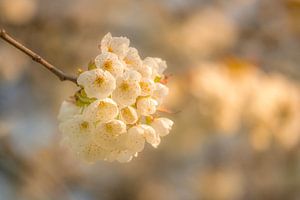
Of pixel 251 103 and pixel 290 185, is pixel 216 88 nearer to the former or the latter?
pixel 251 103

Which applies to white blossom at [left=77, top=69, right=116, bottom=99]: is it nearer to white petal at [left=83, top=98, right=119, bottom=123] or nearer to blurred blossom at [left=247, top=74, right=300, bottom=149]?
white petal at [left=83, top=98, right=119, bottom=123]

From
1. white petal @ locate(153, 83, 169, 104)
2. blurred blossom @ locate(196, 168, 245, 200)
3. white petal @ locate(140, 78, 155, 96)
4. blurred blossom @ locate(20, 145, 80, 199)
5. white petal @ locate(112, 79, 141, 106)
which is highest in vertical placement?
blurred blossom @ locate(196, 168, 245, 200)

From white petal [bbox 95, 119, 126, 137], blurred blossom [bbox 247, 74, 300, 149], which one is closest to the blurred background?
blurred blossom [bbox 247, 74, 300, 149]

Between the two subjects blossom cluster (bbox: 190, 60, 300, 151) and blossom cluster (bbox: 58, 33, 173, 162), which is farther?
blossom cluster (bbox: 190, 60, 300, 151)

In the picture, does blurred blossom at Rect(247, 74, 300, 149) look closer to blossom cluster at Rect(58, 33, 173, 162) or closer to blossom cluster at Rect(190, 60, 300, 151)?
blossom cluster at Rect(190, 60, 300, 151)

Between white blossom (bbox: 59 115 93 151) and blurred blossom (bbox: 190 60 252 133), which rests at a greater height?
blurred blossom (bbox: 190 60 252 133)

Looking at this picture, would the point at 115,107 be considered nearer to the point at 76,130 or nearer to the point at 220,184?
the point at 76,130

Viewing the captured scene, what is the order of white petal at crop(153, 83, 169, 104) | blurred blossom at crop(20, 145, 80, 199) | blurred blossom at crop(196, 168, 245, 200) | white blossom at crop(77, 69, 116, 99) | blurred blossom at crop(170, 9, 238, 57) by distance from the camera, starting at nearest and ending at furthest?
white blossom at crop(77, 69, 116, 99)
white petal at crop(153, 83, 169, 104)
blurred blossom at crop(20, 145, 80, 199)
blurred blossom at crop(170, 9, 238, 57)
blurred blossom at crop(196, 168, 245, 200)

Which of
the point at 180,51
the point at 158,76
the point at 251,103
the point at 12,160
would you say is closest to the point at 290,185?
the point at 180,51

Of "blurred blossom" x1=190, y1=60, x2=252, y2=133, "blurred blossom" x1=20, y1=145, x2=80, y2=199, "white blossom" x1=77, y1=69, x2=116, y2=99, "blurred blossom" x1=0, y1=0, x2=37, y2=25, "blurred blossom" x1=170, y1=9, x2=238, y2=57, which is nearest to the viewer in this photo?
"white blossom" x1=77, y1=69, x2=116, y2=99

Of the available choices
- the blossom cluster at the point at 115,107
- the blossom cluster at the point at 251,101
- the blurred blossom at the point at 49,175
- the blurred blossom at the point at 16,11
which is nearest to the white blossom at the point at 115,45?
the blossom cluster at the point at 115,107

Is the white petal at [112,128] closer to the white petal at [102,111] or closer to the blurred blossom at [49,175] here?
the white petal at [102,111]
